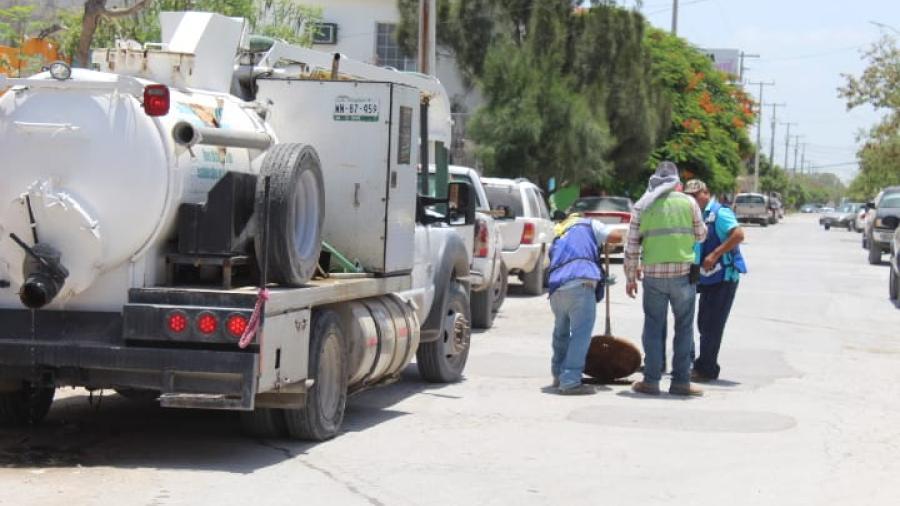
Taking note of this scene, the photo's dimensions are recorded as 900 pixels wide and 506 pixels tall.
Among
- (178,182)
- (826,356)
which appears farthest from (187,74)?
(826,356)

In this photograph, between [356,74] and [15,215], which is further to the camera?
[356,74]

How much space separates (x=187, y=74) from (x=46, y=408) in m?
2.57

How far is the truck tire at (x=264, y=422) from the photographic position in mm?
9312

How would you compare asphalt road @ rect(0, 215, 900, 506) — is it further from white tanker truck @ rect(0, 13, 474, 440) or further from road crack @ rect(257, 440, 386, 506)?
white tanker truck @ rect(0, 13, 474, 440)

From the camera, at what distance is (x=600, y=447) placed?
31.5ft

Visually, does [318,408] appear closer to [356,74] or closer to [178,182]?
[178,182]

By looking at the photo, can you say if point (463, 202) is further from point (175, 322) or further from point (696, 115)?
point (696, 115)

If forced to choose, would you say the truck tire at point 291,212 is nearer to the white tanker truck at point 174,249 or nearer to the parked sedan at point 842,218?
the white tanker truck at point 174,249

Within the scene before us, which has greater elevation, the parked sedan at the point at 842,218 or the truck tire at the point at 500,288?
the truck tire at the point at 500,288

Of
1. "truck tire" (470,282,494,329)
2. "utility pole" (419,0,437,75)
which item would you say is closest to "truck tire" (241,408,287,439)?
"truck tire" (470,282,494,329)

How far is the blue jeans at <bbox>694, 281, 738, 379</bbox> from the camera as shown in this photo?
42.4 feet

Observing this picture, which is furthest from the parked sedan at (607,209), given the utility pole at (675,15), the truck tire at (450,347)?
the utility pole at (675,15)

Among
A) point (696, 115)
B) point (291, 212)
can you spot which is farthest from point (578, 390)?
point (696, 115)

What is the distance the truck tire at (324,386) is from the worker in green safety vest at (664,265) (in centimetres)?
332
